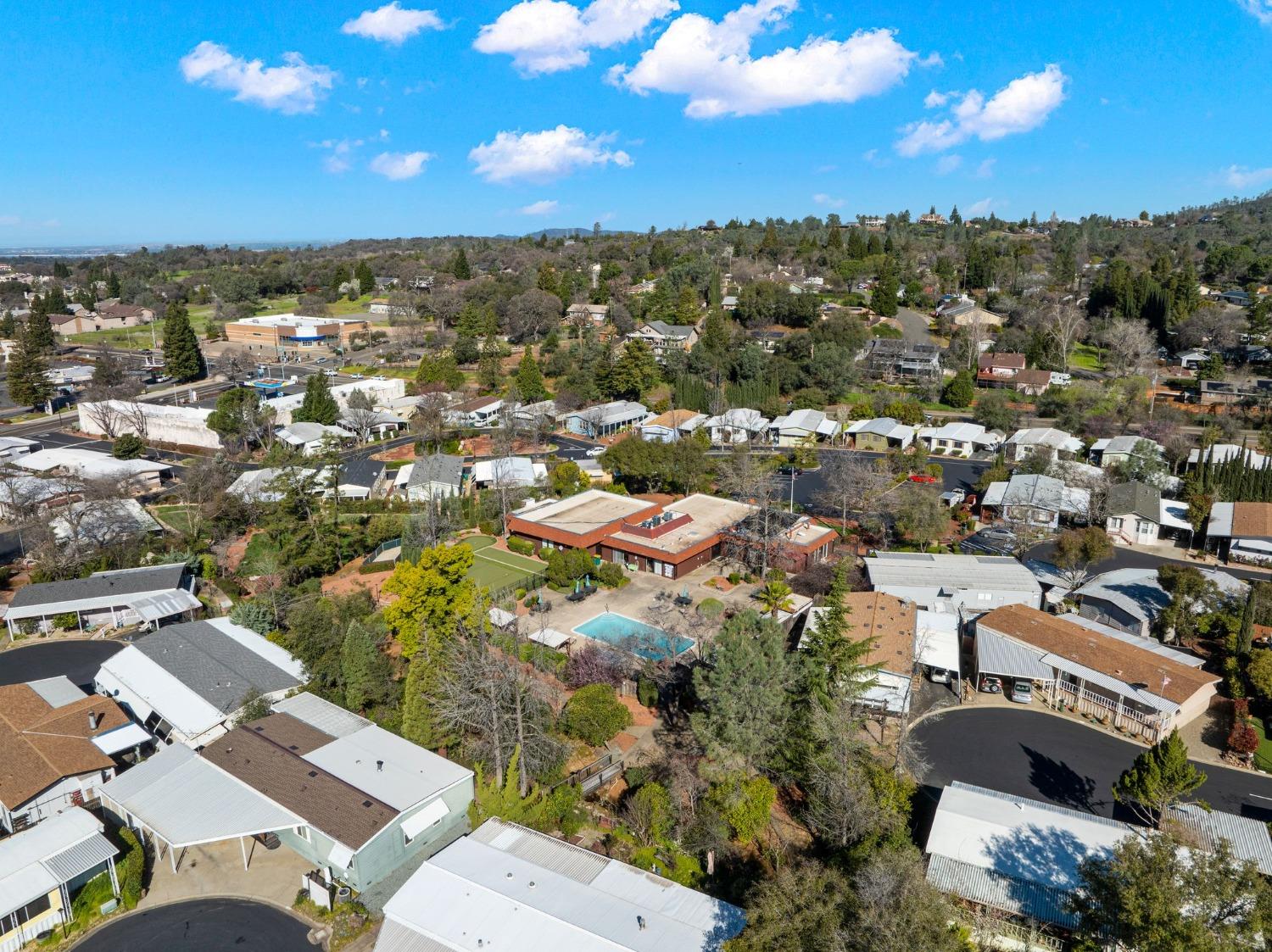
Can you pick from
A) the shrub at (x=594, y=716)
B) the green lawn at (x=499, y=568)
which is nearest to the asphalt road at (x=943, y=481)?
the green lawn at (x=499, y=568)

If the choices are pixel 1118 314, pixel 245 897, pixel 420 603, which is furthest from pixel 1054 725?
pixel 1118 314

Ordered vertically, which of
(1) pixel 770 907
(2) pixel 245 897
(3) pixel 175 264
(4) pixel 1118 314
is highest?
(3) pixel 175 264

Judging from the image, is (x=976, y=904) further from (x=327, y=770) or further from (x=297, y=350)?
(x=297, y=350)

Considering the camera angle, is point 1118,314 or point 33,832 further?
point 1118,314

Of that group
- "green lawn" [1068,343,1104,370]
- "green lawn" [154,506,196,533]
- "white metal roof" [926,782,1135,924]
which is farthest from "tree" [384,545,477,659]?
"green lawn" [1068,343,1104,370]

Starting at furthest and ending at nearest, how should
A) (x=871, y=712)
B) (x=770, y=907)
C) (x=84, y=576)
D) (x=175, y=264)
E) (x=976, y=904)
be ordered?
(x=175, y=264) → (x=84, y=576) → (x=871, y=712) → (x=976, y=904) → (x=770, y=907)
